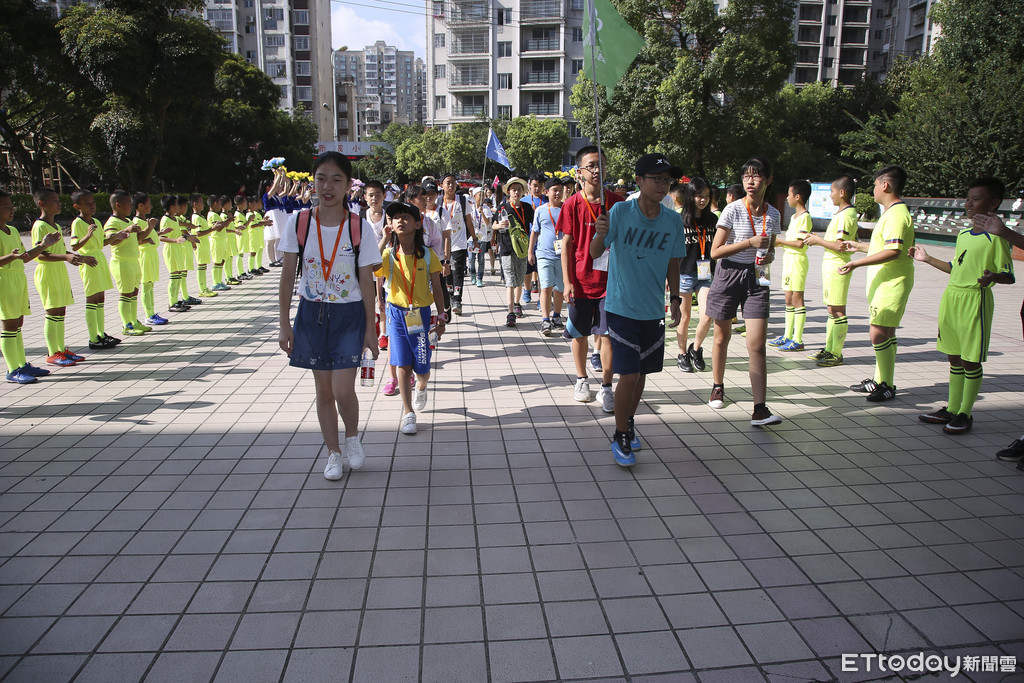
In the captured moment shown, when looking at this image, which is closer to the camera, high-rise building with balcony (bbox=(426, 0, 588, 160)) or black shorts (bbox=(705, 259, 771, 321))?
black shorts (bbox=(705, 259, 771, 321))

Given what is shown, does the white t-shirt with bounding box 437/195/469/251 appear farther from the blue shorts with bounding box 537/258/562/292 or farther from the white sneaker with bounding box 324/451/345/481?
the white sneaker with bounding box 324/451/345/481

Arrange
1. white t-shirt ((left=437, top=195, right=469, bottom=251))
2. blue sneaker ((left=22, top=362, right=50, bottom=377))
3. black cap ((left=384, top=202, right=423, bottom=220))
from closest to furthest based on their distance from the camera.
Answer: black cap ((left=384, top=202, right=423, bottom=220)) < blue sneaker ((left=22, top=362, right=50, bottom=377)) < white t-shirt ((left=437, top=195, right=469, bottom=251))

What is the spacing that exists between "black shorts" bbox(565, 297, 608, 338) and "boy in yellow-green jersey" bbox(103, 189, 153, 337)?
5535 millimetres

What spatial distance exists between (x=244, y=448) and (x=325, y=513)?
1289mm

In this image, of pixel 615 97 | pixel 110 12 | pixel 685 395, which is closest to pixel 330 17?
pixel 110 12

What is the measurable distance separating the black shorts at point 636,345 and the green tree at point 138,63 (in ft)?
86.9

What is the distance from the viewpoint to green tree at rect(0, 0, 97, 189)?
2303 cm

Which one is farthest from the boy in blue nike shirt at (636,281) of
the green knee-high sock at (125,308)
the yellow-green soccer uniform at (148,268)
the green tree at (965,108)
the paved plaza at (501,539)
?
the green tree at (965,108)

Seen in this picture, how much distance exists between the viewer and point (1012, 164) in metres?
21.2

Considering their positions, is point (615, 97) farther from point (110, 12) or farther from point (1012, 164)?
point (110, 12)

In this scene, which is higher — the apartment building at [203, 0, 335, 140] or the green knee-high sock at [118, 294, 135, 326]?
the apartment building at [203, 0, 335, 140]

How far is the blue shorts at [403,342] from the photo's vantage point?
16.5 feet

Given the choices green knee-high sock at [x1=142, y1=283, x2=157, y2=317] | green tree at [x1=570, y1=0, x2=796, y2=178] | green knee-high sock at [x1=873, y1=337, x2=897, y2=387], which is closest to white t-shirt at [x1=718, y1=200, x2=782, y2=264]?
green knee-high sock at [x1=873, y1=337, x2=897, y2=387]

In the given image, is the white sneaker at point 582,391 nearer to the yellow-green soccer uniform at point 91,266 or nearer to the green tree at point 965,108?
the yellow-green soccer uniform at point 91,266
